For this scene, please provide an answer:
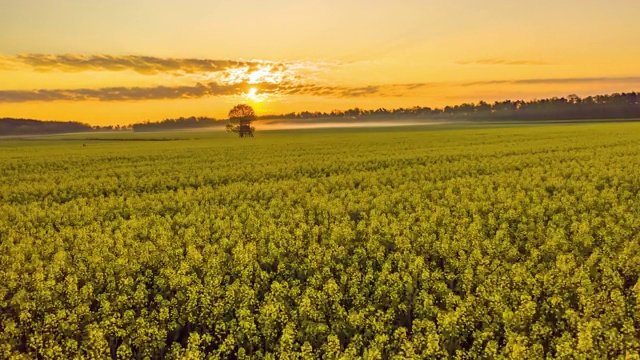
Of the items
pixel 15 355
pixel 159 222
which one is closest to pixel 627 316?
pixel 15 355

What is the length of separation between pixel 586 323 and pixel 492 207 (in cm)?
805

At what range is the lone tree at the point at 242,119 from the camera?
103 m

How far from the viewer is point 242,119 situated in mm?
103875

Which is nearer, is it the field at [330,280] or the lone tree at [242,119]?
the field at [330,280]

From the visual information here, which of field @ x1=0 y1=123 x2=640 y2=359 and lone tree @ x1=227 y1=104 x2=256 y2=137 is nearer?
field @ x1=0 y1=123 x2=640 y2=359

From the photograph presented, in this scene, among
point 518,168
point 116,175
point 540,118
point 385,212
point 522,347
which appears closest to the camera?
point 522,347

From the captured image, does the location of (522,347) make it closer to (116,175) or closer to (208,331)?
(208,331)

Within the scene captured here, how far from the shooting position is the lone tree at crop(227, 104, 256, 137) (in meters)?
103

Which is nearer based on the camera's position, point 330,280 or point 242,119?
point 330,280

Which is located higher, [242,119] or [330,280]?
[242,119]

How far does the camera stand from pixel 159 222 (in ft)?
43.6

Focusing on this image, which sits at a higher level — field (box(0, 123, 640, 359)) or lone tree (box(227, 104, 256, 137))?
lone tree (box(227, 104, 256, 137))

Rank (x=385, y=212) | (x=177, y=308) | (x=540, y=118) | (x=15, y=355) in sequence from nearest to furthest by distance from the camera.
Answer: (x=15, y=355), (x=177, y=308), (x=385, y=212), (x=540, y=118)

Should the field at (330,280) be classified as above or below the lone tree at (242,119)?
below
